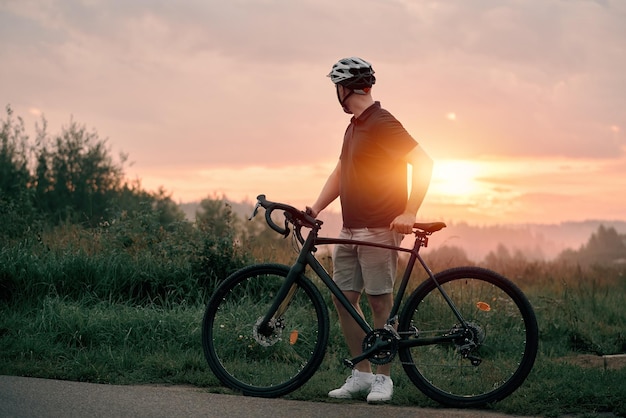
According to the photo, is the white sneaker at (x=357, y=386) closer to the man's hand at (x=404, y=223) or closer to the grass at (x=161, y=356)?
the grass at (x=161, y=356)

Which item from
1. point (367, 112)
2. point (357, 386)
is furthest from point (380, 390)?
point (367, 112)

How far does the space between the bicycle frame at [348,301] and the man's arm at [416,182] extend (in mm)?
181

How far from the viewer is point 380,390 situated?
600 centimetres

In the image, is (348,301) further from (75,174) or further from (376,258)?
(75,174)

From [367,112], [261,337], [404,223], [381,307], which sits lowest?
[261,337]

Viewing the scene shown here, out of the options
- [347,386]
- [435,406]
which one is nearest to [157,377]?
[347,386]

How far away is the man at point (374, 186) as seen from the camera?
5898mm

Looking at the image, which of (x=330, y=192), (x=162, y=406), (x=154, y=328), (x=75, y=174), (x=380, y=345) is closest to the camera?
(x=162, y=406)

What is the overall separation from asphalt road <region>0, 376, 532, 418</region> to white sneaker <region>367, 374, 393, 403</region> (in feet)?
0.29

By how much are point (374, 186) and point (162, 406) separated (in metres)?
2.20

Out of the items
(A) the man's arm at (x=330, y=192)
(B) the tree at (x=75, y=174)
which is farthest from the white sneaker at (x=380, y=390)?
(B) the tree at (x=75, y=174)

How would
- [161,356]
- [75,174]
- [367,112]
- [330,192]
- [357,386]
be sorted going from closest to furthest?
[367,112] < [357,386] < [330,192] < [161,356] < [75,174]

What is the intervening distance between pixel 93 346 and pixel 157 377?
4.40 feet

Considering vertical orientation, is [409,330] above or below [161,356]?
above
